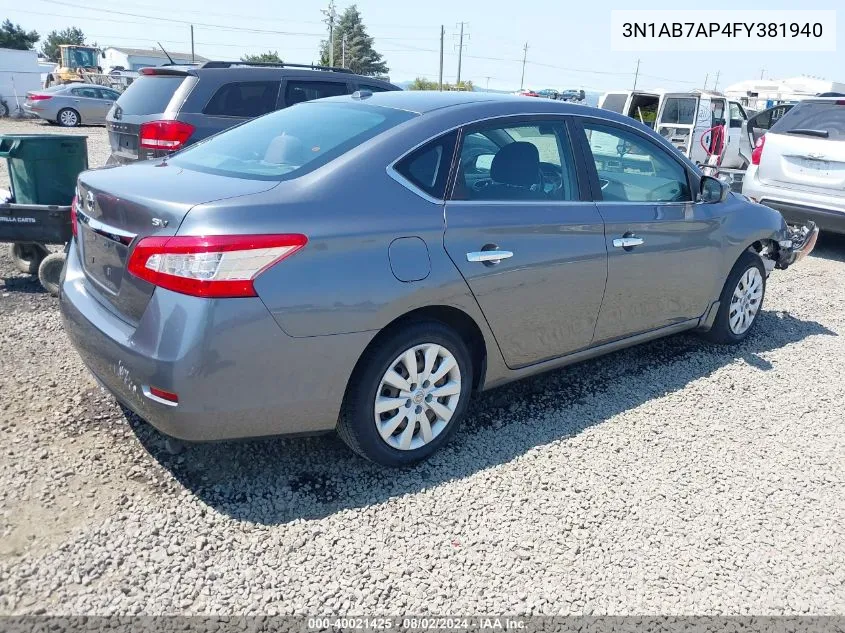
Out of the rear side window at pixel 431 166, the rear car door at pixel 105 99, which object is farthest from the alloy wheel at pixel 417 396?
the rear car door at pixel 105 99

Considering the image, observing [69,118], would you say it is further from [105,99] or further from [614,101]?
[614,101]

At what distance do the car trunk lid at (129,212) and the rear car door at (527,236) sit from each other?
0.94 meters

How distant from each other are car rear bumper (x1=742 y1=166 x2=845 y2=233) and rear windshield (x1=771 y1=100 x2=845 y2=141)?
1.96ft

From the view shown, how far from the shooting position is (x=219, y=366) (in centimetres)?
256

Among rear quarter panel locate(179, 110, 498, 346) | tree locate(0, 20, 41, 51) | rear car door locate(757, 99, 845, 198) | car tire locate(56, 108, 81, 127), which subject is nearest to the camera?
rear quarter panel locate(179, 110, 498, 346)

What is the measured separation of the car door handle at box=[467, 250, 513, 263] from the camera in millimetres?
3176

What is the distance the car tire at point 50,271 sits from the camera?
5137mm

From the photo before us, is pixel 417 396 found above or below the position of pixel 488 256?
below

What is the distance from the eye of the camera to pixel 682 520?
303 cm

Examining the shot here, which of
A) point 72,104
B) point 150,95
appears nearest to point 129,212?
point 150,95

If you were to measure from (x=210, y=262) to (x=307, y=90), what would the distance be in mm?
5633

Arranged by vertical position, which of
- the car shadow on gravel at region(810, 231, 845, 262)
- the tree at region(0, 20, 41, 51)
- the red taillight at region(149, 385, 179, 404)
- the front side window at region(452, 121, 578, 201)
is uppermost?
the tree at region(0, 20, 41, 51)

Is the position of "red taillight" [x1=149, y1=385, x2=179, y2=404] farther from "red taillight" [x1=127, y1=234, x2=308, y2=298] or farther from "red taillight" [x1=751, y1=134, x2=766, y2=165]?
"red taillight" [x1=751, y1=134, x2=766, y2=165]

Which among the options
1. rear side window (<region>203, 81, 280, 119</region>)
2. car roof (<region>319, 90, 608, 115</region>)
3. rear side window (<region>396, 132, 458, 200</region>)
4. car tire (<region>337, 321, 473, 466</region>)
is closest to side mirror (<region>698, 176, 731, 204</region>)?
car roof (<region>319, 90, 608, 115</region>)
